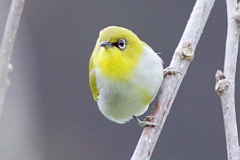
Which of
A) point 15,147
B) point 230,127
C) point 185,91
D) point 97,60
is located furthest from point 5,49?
point 185,91

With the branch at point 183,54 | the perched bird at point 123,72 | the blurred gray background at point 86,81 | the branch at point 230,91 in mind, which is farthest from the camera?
the blurred gray background at point 86,81

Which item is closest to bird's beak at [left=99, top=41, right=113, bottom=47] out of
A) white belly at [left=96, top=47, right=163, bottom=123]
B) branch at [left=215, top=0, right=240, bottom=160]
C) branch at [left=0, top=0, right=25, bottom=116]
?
white belly at [left=96, top=47, right=163, bottom=123]

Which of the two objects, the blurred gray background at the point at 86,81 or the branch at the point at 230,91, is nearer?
the branch at the point at 230,91

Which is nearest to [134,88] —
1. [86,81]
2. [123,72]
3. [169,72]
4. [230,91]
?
[123,72]

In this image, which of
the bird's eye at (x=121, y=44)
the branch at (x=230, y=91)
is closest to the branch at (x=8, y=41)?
the branch at (x=230, y=91)

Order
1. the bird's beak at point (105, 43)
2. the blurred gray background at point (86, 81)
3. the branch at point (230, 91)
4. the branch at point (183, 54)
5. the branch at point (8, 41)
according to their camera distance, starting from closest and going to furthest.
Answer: the branch at point (8, 41)
the branch at point (230, 91)
the branch at point (183, 54)
the bird's beak at point (105, 43)
the blurred gray background at point (86, 81)

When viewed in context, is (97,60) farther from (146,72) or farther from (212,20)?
(212,20)

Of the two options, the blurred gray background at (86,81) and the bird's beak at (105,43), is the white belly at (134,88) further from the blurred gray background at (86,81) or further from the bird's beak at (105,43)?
the blurred gray background at (86,81)

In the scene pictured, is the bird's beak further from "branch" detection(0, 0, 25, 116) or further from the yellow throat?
"branch" detection(0, 0, 25, 116)

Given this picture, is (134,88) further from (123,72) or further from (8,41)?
(8,41)

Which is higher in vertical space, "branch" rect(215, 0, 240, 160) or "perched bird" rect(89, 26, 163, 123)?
"perched bird" rect(89, 26, 163, 123)
